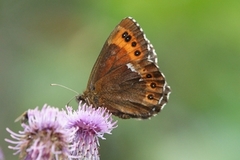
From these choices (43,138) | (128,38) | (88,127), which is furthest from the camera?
(128,38)

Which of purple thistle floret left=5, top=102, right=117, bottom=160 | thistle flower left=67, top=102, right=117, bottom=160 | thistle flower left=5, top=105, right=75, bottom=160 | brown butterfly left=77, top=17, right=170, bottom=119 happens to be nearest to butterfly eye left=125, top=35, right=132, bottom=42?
brown butterfly left=77, top=17, right=170, bottom=119

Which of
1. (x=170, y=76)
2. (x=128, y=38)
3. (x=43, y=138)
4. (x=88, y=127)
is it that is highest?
(x=170, y=76)

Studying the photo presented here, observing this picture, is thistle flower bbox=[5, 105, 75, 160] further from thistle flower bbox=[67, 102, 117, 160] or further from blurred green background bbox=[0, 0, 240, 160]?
blurred green background bbox=[0, 0, 240, 160]

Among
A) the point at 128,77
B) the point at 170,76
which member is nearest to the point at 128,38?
the point at 128,77

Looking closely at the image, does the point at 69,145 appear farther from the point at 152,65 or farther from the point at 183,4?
the point at 183,4

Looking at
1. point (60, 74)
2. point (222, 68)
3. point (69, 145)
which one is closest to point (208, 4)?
point (222, 68)

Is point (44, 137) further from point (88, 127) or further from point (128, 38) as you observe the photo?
point (128, 38)
